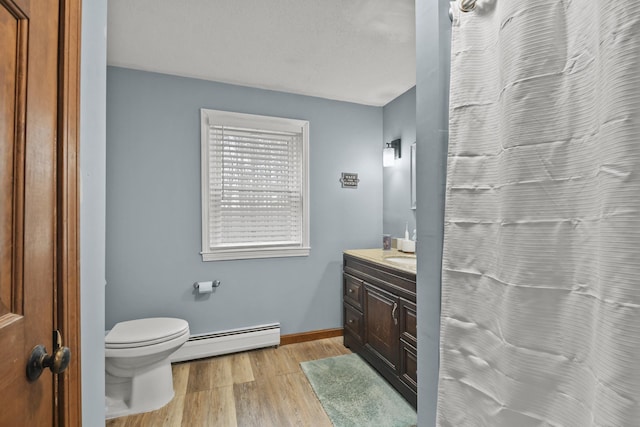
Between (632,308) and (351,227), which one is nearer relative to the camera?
(632,308)

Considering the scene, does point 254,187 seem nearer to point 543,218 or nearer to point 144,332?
point 144,332

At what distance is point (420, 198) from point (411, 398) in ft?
4.94

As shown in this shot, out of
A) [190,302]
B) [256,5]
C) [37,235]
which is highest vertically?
[256,5]

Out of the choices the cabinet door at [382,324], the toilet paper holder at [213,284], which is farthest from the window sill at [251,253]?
the cabinet door at [382,324]

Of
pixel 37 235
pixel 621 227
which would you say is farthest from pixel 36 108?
pixel 621 227

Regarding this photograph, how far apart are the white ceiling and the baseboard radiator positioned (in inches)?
87.7

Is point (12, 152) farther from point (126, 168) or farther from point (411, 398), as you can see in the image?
point (411, 398)

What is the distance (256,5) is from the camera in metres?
1.71

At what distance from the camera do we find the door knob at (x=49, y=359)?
656 mm

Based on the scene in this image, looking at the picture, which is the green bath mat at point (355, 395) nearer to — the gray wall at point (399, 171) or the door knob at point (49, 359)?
the gray wall at point (399, 171)

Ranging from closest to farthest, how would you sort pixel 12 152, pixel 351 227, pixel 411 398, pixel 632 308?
pixel 632 308 < pixel 12 152 < pixel 411 398 < pixel 351 227

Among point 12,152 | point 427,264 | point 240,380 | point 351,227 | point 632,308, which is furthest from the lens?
point 351,227

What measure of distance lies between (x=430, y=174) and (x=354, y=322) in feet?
6.66

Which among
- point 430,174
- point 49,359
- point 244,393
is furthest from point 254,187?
point 49,359
